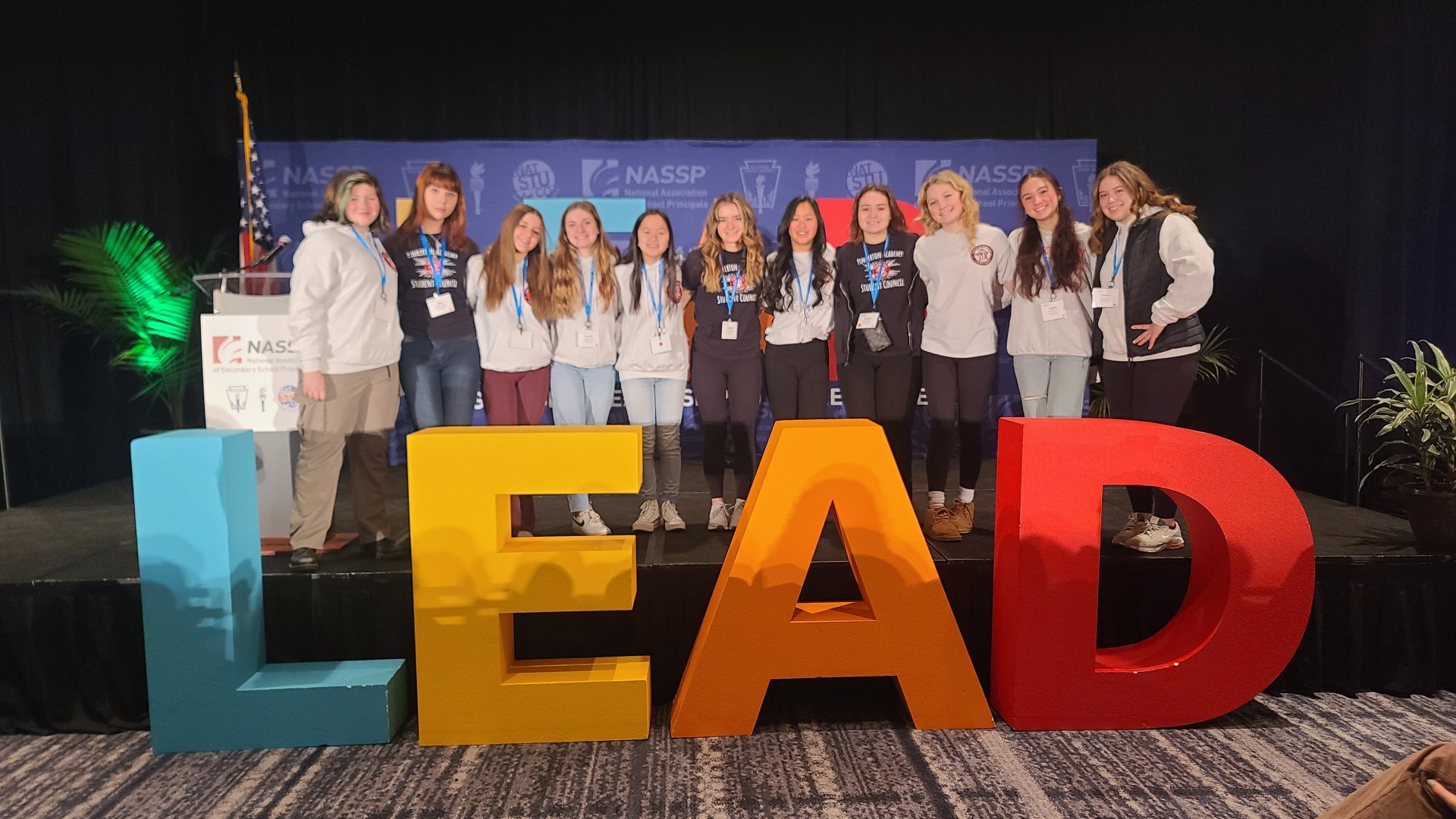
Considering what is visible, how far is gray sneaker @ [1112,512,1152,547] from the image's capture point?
8.88 feet

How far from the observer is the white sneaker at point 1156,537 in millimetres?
2631

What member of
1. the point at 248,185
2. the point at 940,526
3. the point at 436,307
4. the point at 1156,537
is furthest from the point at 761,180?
the point at 1156,537

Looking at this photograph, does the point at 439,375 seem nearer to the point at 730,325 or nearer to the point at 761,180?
the point at 730,325

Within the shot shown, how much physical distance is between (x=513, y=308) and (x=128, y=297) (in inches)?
95.2

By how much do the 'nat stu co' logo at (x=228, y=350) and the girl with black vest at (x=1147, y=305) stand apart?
3.17 metres

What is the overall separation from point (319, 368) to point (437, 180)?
2.57ft

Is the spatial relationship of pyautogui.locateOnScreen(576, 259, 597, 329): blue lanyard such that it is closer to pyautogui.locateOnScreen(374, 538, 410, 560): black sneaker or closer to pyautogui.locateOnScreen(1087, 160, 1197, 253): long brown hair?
pyautogui.locateOnScreen(374, 538, 410, 560): black sneaker

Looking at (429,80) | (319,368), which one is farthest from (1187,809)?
(429,80)

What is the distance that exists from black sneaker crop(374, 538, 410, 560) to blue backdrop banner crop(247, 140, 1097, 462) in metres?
2.48

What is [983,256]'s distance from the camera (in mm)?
3023

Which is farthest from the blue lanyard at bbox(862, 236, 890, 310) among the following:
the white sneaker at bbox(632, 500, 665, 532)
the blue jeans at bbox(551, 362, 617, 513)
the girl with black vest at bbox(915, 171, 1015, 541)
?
the white sneaker at bbox(632, 500, 665, 532)

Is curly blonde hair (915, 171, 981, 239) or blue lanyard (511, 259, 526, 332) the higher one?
curly blonde hair (915, 171, 981, 239)

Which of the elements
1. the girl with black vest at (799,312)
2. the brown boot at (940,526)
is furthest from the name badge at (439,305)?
the brown boot at (940,526)

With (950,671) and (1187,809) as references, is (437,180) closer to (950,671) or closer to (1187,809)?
(950,671)
